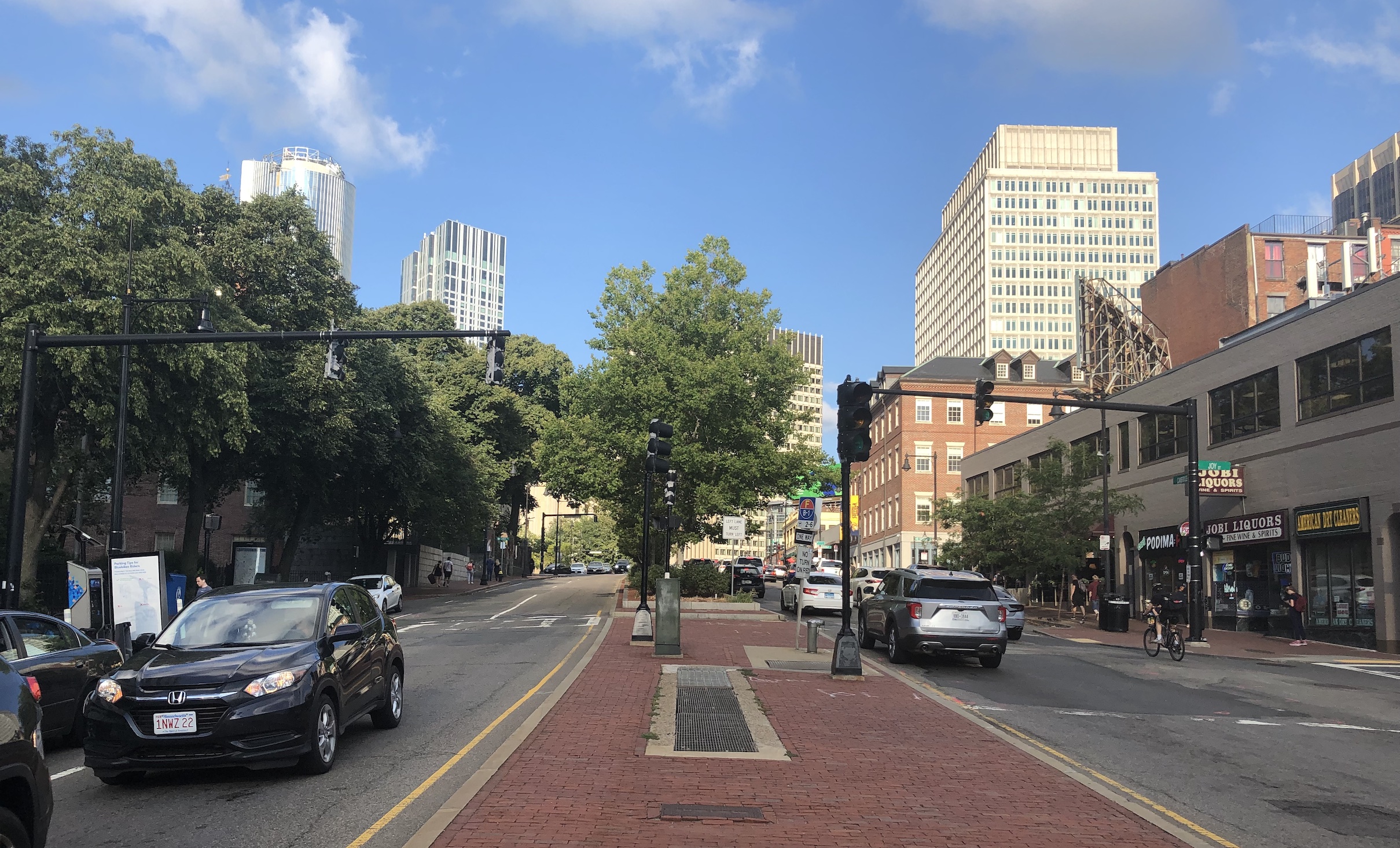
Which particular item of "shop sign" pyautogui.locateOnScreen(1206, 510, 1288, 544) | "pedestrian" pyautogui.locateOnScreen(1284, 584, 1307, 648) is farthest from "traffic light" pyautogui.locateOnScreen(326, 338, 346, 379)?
"shop sign" pyautogui.locateOnScreen(1206, 510, 1288, 544)

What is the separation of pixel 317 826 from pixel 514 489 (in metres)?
61.5

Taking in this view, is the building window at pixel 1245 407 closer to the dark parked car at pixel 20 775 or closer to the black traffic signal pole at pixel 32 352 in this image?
the black traffic signal pole at pixel 32 352

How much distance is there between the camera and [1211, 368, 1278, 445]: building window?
31328 millimetres

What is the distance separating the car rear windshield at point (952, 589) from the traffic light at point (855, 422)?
3.69 m

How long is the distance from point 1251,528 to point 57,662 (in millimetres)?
30755

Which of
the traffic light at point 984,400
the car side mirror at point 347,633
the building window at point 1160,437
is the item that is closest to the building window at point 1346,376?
the building window at point 1160,437

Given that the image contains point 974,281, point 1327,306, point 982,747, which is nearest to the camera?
point 982,747

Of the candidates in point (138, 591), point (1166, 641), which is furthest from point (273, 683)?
point (1166, 641)

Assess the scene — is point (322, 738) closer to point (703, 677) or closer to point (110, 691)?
point (110, 691)

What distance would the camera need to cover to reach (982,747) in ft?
35.3

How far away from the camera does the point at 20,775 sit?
4664mm

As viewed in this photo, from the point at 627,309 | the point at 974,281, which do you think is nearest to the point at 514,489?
the point at 627,309

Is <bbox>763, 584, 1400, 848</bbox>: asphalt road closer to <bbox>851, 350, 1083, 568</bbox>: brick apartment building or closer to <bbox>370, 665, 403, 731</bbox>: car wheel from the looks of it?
<bbox>370, 665, 403, 731</bbox>: car wheel

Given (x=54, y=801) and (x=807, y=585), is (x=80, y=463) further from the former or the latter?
(x=54, y=801)
